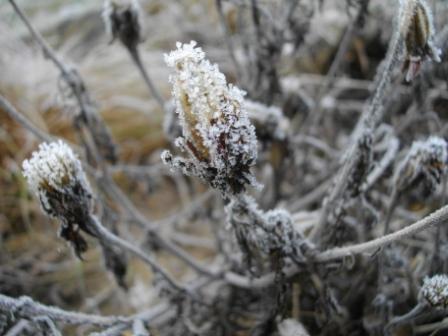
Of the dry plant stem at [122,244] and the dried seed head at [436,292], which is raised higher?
the dry plant stem at [122,244]

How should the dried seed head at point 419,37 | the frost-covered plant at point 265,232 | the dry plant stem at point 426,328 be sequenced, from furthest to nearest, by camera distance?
the dry plant stem at point 426,328 < the frost-covered plant at point 265,232 < the dried seed head at point 419,37

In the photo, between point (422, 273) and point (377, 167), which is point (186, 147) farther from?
point (422, 273)

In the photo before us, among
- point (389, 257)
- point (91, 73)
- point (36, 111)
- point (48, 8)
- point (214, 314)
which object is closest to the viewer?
Result: point (389, 257)

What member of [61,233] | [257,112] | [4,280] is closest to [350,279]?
[257,112]

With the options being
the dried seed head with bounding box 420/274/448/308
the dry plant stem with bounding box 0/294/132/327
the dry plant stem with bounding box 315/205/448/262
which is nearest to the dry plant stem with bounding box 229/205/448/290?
the dry plant stem with bounding box 315/205/448/262

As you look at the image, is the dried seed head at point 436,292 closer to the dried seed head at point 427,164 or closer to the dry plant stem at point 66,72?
the dried seed head at point 427,164

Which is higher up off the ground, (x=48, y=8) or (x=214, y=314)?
(x=48, y=8)

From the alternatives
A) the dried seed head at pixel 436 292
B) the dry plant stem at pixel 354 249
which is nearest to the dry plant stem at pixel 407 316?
the dried seed head at pixel 436 292

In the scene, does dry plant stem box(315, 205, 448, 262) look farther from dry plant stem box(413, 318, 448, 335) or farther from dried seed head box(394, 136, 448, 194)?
dry plant stem box(413, 318, 448, 335)
